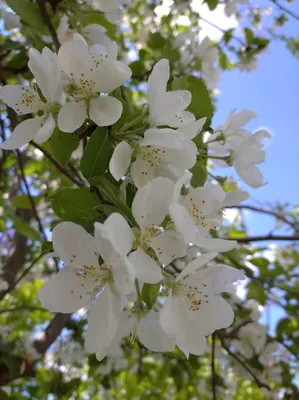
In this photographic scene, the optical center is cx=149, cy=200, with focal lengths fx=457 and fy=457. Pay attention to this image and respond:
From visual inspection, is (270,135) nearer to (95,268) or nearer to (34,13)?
(95,268)

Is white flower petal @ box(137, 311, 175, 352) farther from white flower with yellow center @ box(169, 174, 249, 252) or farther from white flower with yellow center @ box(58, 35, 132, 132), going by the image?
white flower with yellow center @ box(58, 35, 132, 132)

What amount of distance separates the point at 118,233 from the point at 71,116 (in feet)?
0.69

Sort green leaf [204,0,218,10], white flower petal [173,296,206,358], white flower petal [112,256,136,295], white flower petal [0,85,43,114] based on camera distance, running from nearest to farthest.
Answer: white flower petal [112,256,136,295], white flower petal [173,296,206,358], white flower petal [0,85,43,114], green leaf [204,0,218,10]

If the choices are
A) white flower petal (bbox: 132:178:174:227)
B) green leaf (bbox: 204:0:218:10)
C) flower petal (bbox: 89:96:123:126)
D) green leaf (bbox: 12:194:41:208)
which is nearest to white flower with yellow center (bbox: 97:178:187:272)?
white flower petal (bbox: 132:178:174:227)

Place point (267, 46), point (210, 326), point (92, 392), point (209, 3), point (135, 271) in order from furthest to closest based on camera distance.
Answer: point (92, 392)
point (267, 46)
point (209, 3)
point (210, 326)
point (135, 271)

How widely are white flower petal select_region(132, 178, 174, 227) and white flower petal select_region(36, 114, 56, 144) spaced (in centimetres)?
17

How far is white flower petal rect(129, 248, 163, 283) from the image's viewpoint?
51cm

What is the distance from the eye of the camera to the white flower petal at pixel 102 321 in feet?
1.79

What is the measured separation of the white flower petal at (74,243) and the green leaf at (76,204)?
50 mm

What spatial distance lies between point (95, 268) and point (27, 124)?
0.83 ft

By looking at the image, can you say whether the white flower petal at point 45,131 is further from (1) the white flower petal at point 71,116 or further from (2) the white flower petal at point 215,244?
(2) the white flower petal at point 215,244

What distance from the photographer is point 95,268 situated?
0.57 m

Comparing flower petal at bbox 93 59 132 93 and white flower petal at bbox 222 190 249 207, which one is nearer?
flower petal at bbox 93 59 132 93

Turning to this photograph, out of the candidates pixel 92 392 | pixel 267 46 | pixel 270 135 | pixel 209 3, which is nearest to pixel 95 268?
pixel 270 135
